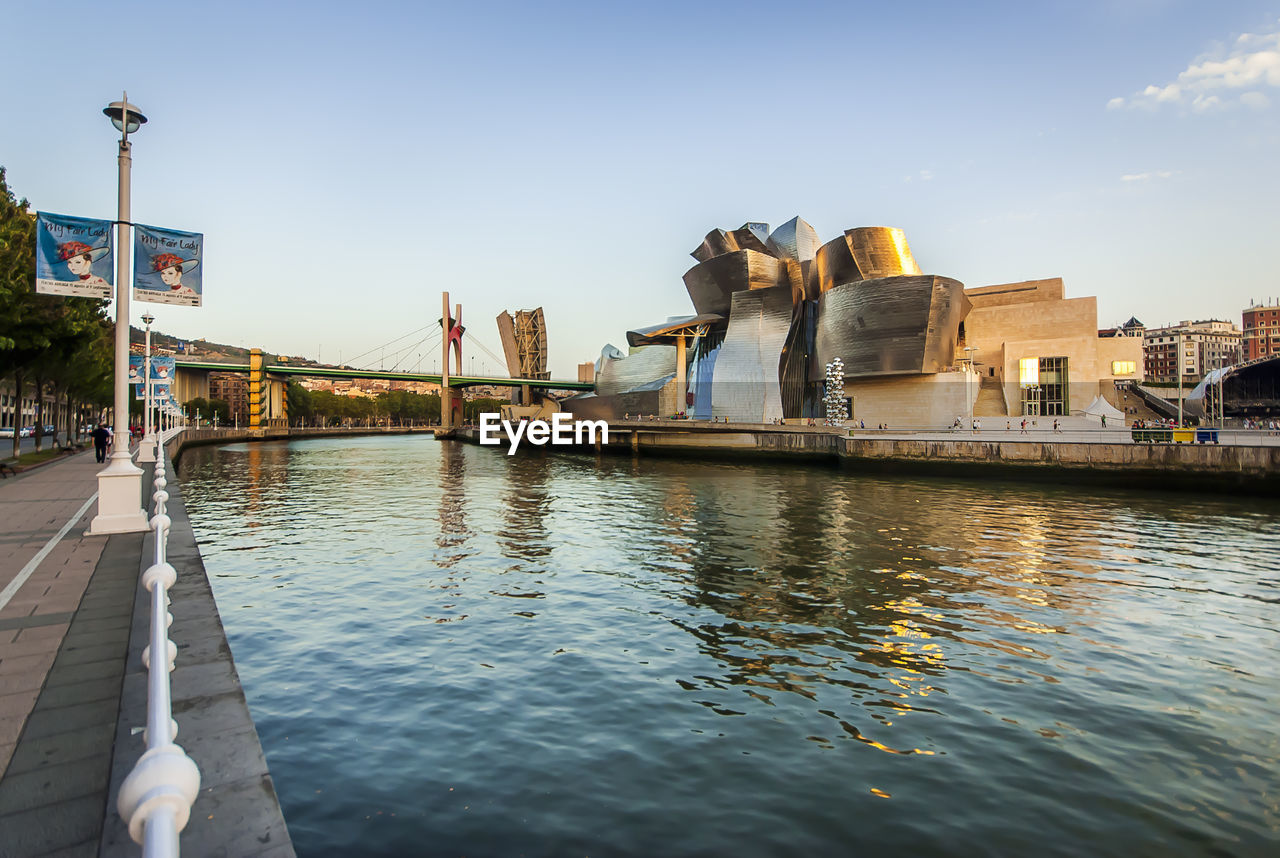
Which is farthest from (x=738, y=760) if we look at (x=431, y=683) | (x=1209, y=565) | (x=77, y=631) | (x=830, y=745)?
(x=1209, y=565)

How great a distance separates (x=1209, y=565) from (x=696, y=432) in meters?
42.4

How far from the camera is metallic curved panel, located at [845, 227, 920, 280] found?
2431 inches

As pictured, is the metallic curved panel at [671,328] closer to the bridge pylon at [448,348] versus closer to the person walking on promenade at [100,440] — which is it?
the bridge pylon at [448,348]

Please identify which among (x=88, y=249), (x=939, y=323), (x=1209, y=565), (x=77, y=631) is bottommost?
(x=1209, y=565)

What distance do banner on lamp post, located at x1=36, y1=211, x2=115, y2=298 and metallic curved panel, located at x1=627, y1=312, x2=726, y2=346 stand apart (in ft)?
218

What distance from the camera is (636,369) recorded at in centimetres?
9175

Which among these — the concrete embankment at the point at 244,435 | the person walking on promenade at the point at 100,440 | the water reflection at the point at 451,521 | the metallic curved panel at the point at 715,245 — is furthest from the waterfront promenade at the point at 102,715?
the metallic curved panel at the point at 715,245

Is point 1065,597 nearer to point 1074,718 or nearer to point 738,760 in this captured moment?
point 1074,718

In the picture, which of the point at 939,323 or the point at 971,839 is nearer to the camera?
the point at 971,839

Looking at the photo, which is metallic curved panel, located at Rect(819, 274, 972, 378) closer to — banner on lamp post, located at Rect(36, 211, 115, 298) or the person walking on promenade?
the person walking on promenade

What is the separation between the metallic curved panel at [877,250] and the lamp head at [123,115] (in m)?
57.8

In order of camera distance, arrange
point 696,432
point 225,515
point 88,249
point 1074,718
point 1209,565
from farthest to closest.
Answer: point 696,432 → point 225,515 → point 1209,565 → point 88,249 → point 1074,718

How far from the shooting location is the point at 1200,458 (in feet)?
97.6

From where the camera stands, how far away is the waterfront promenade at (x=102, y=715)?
3.08m
